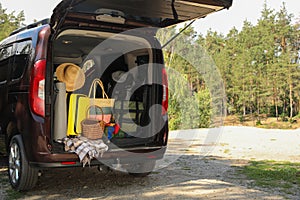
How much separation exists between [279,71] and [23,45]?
28.6 meters

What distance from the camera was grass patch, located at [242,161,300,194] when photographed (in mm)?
4904

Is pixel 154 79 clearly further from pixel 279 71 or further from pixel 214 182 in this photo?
pixel 279 71

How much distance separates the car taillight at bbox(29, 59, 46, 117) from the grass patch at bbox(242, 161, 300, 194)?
2941 mm

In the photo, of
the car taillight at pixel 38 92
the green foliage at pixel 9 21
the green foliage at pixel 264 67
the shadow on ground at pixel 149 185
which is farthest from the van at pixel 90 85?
the green foliage at pixel 264 67

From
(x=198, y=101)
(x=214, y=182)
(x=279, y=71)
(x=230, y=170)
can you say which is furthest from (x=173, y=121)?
(x=279, y=71)

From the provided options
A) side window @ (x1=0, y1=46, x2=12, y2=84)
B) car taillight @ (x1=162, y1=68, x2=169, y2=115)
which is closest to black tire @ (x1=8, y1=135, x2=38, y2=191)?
side window @ (x1=0, y1=46, x2=12, y2=84)

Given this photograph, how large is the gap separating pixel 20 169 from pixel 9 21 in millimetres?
25400

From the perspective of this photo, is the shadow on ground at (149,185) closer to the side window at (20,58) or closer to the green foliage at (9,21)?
the side window at (20,58)

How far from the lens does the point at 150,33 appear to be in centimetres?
491

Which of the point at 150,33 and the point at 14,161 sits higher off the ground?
the point at 150,33

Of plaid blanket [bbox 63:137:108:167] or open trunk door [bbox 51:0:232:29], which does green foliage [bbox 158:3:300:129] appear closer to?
open trunk door [bbox 51:0:232:29]

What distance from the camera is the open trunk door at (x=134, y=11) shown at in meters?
4.13

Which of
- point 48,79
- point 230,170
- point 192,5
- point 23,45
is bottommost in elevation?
point 230,170

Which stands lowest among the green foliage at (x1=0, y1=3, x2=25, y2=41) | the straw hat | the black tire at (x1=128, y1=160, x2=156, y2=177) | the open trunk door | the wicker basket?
the black tire at (x1=128, y1=160, x2=156, y2=177)
